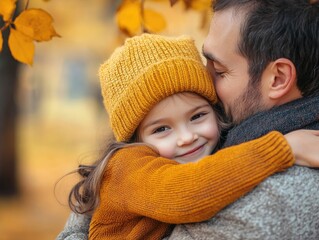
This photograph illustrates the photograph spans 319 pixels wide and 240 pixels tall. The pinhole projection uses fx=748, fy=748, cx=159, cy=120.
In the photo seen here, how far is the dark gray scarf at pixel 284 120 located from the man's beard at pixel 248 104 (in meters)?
0.07

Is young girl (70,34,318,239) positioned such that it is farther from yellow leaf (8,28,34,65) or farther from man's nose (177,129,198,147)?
yellow leaf (8,28,34,65)

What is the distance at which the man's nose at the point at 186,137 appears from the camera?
2.82 meters

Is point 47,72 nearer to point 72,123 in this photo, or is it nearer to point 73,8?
point 72,123

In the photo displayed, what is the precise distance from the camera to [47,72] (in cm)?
2641

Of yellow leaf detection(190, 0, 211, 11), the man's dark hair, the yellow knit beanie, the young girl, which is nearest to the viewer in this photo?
the young girl

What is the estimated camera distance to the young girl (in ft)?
8.07

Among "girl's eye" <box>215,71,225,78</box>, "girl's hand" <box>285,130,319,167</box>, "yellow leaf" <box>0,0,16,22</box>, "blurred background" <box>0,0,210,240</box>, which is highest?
"yellow leaf" <box>0,0,16,22</box>

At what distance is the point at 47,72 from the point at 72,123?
3291 millimetres

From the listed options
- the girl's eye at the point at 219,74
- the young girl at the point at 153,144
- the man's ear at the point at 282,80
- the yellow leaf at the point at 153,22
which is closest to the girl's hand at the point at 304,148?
the young girl at the point at 153,144

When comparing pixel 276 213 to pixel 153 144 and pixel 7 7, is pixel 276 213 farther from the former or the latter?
pixel 7 7

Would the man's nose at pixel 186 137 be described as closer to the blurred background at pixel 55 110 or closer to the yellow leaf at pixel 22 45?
the blurred background at pixel 55 110

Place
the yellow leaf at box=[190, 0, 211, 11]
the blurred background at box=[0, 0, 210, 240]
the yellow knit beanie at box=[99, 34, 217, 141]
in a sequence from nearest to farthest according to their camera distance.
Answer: the yellow knit beanie at box=[99, 34, 217, 141] < the yellow leaf at box=[190, 0, 211, 11] < the blurred background at box=[0, 0, 210, 240]

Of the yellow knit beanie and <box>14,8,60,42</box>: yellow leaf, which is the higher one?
<box>14,8,60,42</box>: yellow leaf

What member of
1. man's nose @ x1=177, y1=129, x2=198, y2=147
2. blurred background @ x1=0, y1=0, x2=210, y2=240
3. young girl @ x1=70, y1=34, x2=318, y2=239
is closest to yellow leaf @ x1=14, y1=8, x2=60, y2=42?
young girl @ x1=70, y1=34, x2=318, y2=239
